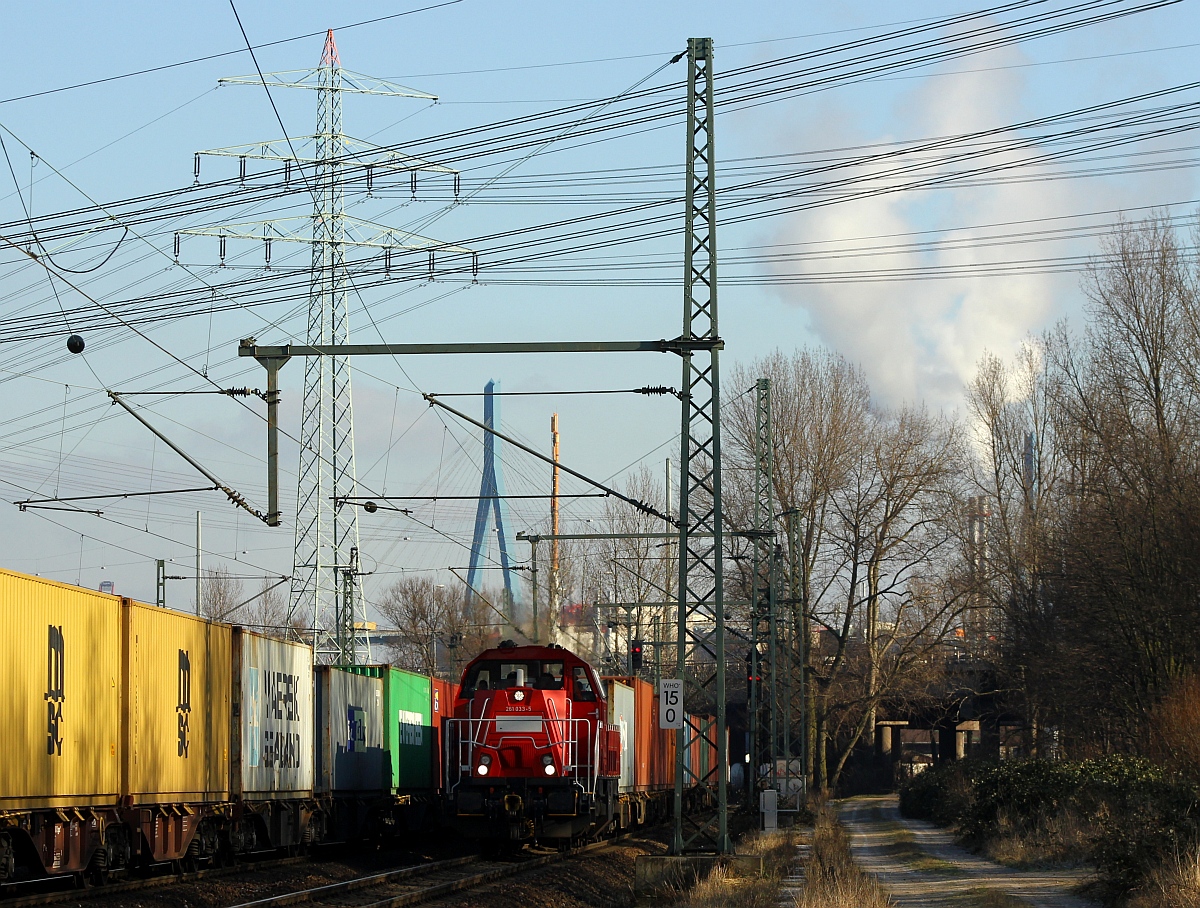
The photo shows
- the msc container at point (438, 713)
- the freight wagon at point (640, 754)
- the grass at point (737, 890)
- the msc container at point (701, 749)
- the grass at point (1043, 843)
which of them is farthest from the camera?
the msc container at point (438, 713)

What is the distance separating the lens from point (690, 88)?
69.9 feet

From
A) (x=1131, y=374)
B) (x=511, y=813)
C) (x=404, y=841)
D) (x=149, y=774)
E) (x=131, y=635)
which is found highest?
(x=1131, y=374)

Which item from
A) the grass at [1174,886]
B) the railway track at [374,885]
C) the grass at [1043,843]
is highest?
the grass at [1174,886]

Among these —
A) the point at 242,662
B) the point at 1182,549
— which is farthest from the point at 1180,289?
the point at 242,662

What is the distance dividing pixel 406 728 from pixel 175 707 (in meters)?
12.0

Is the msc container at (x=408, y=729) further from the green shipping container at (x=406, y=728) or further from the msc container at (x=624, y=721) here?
the msc container at (x=624, y=721)

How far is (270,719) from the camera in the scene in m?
22.4

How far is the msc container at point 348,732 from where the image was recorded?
25328 millimetres

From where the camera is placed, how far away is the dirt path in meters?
16.9

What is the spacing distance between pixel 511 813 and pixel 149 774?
6.77 m

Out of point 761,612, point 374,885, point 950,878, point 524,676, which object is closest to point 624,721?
point 524,676

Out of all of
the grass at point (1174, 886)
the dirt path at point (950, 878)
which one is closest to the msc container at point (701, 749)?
the dirt path at point (950, 878)

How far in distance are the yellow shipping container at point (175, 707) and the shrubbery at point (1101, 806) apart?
11.9 metres

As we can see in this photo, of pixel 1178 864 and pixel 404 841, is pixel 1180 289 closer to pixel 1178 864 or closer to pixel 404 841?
pixel 404 841
